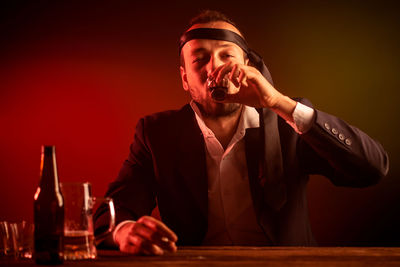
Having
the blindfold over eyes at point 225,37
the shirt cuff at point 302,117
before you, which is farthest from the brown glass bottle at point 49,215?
the blindfold over eyes at point 225,37

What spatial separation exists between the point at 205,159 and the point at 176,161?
15 centimetres

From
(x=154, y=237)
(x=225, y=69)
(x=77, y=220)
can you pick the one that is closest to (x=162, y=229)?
(x=154, y=237)

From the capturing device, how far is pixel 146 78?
3.10m

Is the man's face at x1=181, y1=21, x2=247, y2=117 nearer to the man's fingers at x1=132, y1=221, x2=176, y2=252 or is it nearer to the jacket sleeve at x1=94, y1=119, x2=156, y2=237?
the jacket sleeve at x1=94, y1=119, x2=156, y2=237

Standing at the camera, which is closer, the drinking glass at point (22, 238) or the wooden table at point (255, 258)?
the wooden table at point (255, 258)

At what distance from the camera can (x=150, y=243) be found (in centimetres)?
121

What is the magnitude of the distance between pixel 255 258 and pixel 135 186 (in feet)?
3.39

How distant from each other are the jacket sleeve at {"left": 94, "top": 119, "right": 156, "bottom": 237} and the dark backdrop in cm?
85

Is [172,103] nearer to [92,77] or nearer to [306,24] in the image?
[92,77]

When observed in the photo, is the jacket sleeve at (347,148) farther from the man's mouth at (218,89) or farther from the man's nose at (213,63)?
the man's nose at (213,63)

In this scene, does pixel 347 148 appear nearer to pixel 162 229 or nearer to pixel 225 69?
pixel 225 69

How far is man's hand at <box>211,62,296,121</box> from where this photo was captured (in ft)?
5.62

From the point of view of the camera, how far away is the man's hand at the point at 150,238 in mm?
1181

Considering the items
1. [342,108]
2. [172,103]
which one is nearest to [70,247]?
[172,103]
